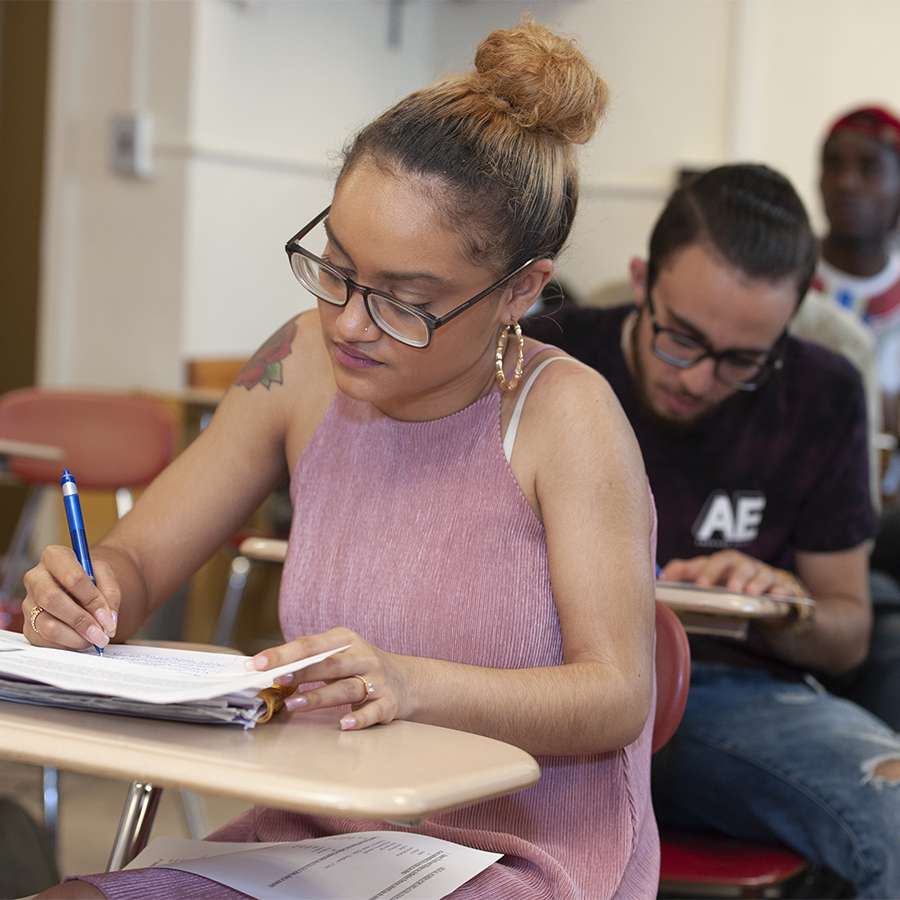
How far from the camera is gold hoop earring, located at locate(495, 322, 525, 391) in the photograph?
1.45 metres

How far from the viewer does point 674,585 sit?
1.76 m

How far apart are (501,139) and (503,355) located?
23 centimetres

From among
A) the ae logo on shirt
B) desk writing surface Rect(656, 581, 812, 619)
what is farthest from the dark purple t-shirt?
desk writing surface Rect(656, 581, 812, 619)

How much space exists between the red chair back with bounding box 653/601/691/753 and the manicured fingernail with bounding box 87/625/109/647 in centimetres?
65

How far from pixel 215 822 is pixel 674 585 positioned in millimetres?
2088

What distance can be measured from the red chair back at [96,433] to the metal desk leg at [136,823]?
222cm

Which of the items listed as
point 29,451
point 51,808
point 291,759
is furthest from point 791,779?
point 29,451

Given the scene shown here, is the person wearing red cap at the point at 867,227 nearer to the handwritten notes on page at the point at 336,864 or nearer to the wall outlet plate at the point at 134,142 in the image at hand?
the wall outlet plate at the point at 134,142

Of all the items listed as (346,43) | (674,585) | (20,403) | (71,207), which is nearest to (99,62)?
(71,207)

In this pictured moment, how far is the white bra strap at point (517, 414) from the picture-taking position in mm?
1428

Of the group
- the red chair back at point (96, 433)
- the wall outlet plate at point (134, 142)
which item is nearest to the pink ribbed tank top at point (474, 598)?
the red chair back at point (96, 433)

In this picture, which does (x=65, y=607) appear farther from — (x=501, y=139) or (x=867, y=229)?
(x=867, y=229)

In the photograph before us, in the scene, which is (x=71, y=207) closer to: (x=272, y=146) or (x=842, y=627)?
(x=272, y=146)

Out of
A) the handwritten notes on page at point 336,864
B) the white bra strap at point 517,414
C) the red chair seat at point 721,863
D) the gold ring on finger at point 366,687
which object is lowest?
the red chair seat at point 721,863
